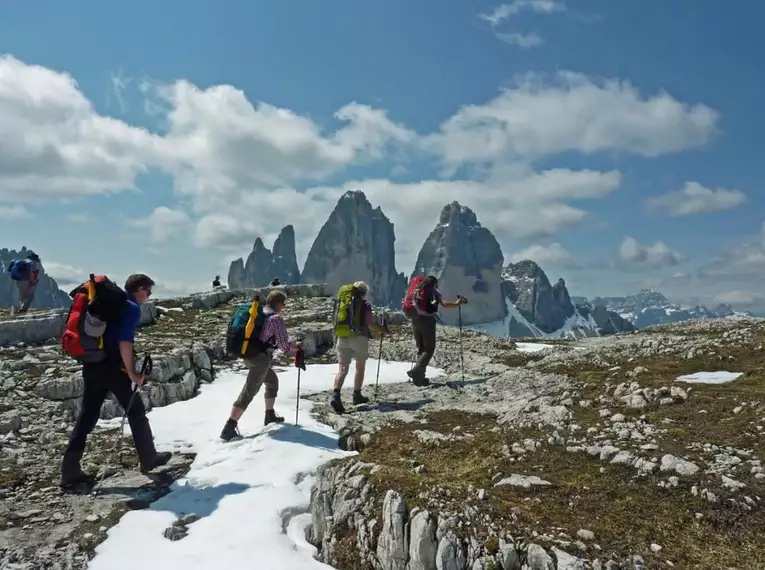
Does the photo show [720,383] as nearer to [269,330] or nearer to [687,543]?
[687,543]

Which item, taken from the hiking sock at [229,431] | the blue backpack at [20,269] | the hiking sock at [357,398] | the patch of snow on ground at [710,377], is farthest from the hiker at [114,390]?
the blue backpack at [20,269]

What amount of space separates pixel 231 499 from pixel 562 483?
17.0ft

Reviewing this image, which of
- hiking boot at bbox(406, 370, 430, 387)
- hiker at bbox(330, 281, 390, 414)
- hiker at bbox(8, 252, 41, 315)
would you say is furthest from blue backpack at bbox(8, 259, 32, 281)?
hiking boot at bbox(406, 370, 430, 387)

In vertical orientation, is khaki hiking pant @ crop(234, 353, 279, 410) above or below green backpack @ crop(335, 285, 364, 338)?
below

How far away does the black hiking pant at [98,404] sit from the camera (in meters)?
8.80

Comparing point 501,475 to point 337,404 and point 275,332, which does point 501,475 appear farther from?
point 337,404

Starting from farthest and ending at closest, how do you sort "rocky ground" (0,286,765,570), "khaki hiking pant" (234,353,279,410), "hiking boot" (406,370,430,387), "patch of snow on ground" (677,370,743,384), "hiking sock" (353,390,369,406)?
"hiking boot" (406,370,430,387)
"hiking sock" (353,390,369,406)
"patch of snow on ground" (677,370,743,384)
"khaki hiking pant" (234,353,279,410)
"rocky ground" (0,286,765,570)

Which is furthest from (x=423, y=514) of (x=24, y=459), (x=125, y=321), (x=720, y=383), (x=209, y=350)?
(x=209, y=350)

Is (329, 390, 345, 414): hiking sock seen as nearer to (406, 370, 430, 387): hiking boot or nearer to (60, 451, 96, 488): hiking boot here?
(406, 370, 430, 387): hiking boot

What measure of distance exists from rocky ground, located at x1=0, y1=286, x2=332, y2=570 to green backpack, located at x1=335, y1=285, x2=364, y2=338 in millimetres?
4988

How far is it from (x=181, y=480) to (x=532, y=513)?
617 cm

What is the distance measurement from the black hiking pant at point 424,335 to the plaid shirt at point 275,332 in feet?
21.1

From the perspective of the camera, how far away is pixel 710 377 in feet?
42.1

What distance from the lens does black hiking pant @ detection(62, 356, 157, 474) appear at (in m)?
8.80
